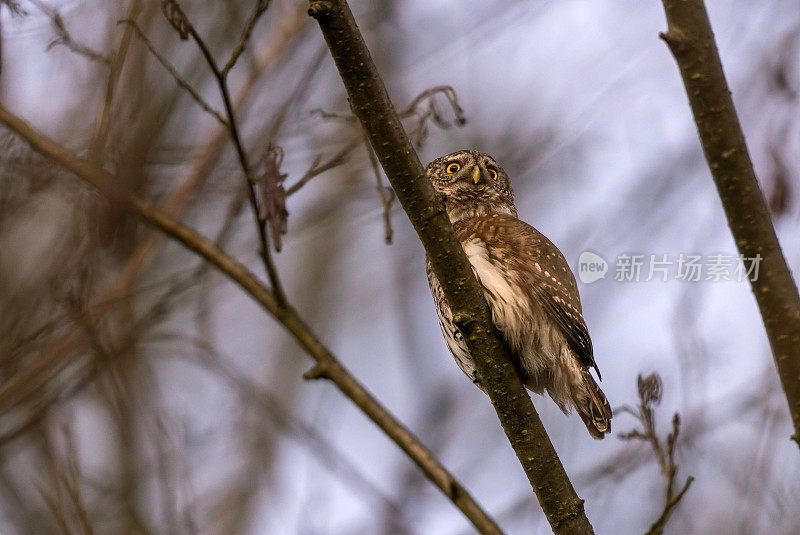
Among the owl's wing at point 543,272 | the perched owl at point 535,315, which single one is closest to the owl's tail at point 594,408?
the perched owl at point 535,315

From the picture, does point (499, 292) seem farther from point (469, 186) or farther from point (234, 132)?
point (234, 132)

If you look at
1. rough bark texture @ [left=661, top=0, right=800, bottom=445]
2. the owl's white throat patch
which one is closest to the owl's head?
the owl's white throat patch

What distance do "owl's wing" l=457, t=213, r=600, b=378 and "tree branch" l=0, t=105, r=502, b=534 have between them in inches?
48.2

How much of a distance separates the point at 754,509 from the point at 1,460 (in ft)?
12.6

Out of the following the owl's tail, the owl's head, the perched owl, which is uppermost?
the owl's head

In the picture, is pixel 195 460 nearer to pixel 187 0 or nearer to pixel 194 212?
pixel 194 212

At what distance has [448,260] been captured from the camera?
2.64m

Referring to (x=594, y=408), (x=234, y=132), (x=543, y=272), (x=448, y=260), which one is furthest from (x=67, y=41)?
(x=594, y=408)

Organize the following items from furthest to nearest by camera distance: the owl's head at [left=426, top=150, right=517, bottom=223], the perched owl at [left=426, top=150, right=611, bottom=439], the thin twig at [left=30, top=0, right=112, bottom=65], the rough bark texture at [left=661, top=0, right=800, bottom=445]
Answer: the owl's head at [left=426, top=150, right=517, bottom=223]
the perched owl at [left=426, top=150, right=611, bottom=439]
the thin twig at [left=30, top=0, right=112, bottom=65]
the rough bark texture at [left=661, top=0, right=800, bottom=445]

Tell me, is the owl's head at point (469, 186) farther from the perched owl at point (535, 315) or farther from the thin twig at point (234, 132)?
the thin twig at point (234, 132)

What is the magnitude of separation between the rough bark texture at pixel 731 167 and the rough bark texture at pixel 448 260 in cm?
85

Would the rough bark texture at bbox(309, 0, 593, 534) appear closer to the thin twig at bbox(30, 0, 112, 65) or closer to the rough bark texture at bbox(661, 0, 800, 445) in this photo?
the rough bark texture at bbox(661, 0, 800, 445)

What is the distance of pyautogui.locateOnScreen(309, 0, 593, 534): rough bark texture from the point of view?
2328 millimetres

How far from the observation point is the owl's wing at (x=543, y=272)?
3768 mm
